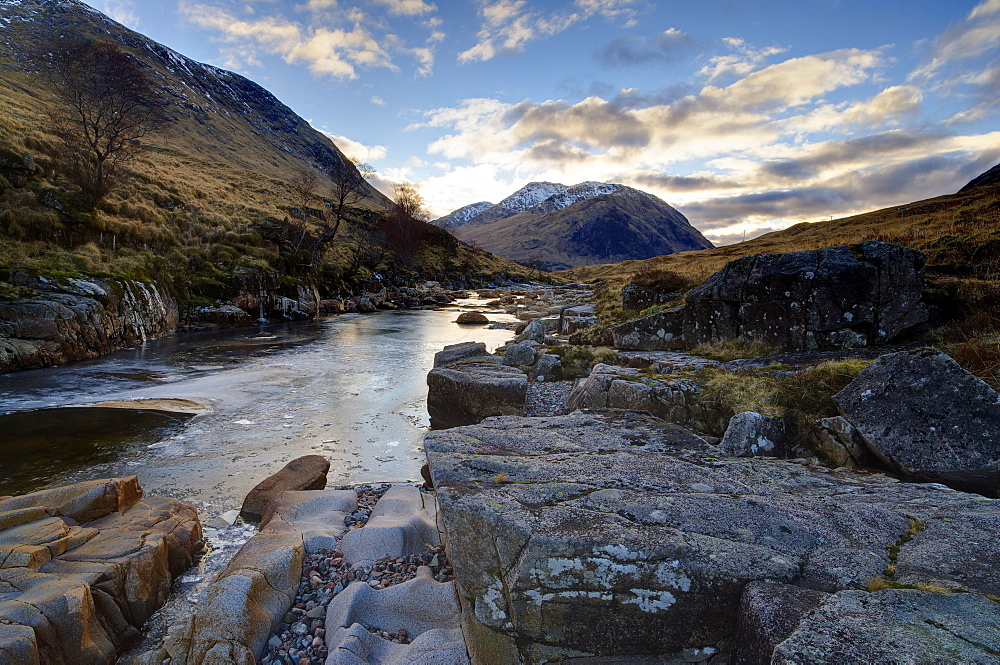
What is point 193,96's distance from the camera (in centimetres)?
14012

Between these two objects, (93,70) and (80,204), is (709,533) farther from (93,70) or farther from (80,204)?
(93,70)

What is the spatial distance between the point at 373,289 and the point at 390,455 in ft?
148

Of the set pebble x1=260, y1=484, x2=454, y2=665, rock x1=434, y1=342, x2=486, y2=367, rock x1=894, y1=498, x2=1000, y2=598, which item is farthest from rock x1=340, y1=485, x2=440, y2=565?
rock x1=434, y1=342, x2=486, y2=367

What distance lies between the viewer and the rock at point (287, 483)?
24.1 feet

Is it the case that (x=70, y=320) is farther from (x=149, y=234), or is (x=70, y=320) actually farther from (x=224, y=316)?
(x=149, y=234)

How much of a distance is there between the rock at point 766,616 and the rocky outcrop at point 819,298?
356 inches

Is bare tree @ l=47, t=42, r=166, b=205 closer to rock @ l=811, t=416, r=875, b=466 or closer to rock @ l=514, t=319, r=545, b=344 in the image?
rock @ l=514, t=319, r=545, b=344

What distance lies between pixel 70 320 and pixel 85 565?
61.1ft

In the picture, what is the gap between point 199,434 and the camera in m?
11.1

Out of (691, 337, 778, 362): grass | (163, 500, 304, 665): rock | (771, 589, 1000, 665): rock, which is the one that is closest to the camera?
(771, 589, 1000, 665): rock

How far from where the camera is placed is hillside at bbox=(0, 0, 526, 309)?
2266cm

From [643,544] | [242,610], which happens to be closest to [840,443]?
[643,544]

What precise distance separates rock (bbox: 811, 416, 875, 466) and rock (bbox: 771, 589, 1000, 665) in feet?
13.4

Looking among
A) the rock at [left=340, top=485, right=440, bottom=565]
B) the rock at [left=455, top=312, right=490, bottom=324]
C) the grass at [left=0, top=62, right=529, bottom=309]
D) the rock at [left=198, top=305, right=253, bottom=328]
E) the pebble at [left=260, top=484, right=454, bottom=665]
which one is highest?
the grass at [left=0, top=62, right=529, bottom=309]
